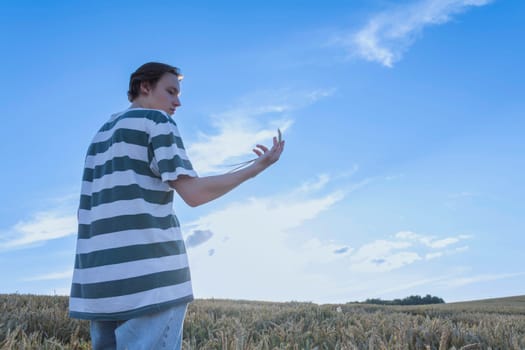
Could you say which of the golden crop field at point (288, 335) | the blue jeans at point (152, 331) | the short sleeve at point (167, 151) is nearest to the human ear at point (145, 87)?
the short sleeve at point (167, 151)

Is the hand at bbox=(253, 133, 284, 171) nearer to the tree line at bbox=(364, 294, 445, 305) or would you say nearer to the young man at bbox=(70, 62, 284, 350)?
the young man at bbox=(70, 62, 284, 350)

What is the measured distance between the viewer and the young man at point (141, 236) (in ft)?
7.32

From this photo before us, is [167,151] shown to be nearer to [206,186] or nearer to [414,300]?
[206,186]

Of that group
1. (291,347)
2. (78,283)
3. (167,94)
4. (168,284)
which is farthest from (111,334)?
(291,347)

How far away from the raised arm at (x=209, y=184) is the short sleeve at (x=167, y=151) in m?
0.05

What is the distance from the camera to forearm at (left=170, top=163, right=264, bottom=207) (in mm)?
2299

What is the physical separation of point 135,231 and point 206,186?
43 cm

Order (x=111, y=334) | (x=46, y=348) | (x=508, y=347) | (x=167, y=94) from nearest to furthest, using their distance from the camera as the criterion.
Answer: (x=111, y=334)
(x=167, y=94)
(x=46, y=348)
(x=508, y=347)

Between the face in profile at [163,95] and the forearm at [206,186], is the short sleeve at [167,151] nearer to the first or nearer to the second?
the forearm at [206,186]

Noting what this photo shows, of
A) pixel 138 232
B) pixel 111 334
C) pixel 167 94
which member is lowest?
pixel 111 334

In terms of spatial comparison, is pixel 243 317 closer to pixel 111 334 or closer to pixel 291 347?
pixel 291 347

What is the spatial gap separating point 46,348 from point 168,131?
214 centimetres

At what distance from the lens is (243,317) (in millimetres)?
5645

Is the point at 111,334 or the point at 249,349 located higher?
the point at 111,334
